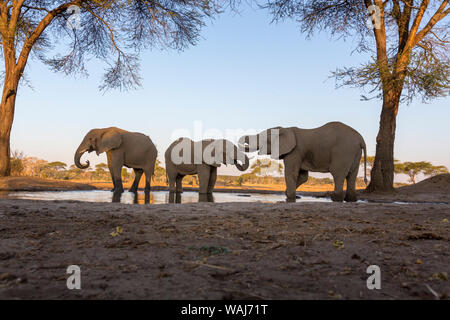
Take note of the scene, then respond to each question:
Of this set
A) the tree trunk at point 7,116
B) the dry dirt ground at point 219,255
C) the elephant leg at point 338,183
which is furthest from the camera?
the tree trunk at point 7,116

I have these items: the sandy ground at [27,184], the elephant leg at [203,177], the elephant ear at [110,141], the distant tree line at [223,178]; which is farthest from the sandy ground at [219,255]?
the distant tree line at [223,178]

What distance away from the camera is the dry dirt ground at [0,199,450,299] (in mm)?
1804

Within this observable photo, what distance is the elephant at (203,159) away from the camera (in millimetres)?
9516

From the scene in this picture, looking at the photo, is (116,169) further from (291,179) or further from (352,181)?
(352,181)

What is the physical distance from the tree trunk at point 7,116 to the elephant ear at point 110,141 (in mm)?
4711

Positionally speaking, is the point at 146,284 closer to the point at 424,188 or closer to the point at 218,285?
the point at 218,285

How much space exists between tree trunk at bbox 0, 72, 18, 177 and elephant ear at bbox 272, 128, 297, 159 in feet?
34.2

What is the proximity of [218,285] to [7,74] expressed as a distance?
1419 centimetres

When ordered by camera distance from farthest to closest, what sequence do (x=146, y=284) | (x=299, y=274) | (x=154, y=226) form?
(x=154, y=226), (x=299, y=274), (x=146, y=284)

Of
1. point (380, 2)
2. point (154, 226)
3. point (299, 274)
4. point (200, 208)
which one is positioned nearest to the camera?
point (299, 274)

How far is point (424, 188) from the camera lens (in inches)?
526

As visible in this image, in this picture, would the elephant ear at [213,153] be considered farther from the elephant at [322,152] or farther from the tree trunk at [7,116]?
the tree trunk at [7,116]

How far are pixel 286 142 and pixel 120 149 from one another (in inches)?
204
